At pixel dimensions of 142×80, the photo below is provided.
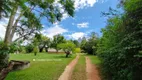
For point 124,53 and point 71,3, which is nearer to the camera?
point 124,53

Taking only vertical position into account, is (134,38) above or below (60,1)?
below

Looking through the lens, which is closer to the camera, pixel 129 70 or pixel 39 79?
pixel 129 70

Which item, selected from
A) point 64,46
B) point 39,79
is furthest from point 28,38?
point 64,46

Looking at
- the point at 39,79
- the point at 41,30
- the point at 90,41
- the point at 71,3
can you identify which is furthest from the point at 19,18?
the point at 90,41

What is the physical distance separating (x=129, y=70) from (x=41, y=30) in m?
12.3

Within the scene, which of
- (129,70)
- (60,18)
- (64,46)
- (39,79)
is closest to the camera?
(129,70)

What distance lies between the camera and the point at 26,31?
55.7ft

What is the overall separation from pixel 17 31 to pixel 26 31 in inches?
31.8

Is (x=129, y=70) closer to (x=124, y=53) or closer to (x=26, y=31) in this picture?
(x=124, y=53)

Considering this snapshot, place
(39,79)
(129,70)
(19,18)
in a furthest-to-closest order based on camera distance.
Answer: (19,18) < (39,79) < (129,70)

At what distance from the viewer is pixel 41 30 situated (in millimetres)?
17203

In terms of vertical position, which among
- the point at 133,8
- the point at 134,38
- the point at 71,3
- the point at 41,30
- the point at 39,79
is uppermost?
the point at 71,3

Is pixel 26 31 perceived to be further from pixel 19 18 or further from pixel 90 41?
pixel 90 41

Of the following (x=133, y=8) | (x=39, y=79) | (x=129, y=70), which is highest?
(x=133, y=8)
